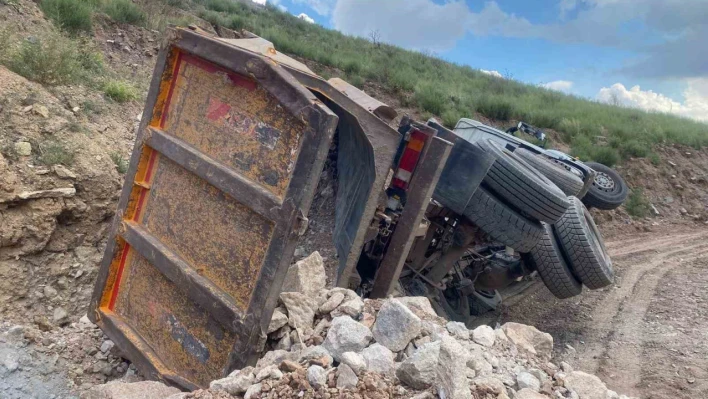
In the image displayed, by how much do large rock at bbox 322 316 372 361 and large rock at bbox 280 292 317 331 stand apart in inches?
10.7

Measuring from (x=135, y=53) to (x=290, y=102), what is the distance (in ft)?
24.1

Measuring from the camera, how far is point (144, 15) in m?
10.3

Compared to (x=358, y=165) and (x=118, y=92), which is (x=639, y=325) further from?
(x=118, y=92)

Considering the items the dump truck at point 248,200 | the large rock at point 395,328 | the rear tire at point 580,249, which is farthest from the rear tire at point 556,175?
the large rock at point 395,328

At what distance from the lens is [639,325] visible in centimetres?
582

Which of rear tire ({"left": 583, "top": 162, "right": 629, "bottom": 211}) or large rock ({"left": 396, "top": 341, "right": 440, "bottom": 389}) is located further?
rear tire ({"left": 583, "top": 162, "right": 629, "bottom": 211})

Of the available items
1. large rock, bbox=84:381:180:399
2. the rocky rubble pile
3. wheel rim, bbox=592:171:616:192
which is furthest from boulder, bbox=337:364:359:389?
wheel rim, bbox=592:171:616:192

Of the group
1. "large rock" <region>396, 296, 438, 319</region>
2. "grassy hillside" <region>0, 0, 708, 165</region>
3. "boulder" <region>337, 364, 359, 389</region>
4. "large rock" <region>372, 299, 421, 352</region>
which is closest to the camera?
"boulder" <region>337, 364, 359, 389</region>

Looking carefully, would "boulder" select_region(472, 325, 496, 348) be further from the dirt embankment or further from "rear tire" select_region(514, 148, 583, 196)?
"rear tire" select_region(514, 148, 583, 196)

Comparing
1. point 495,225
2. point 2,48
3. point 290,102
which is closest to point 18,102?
point 2,48

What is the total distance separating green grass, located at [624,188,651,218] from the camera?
464 inches

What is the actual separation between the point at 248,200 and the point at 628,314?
5.13 metres

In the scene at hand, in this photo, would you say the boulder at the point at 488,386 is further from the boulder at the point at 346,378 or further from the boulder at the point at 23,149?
the boulder at the point at 23,149

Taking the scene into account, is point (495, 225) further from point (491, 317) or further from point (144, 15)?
point (144, 15)
